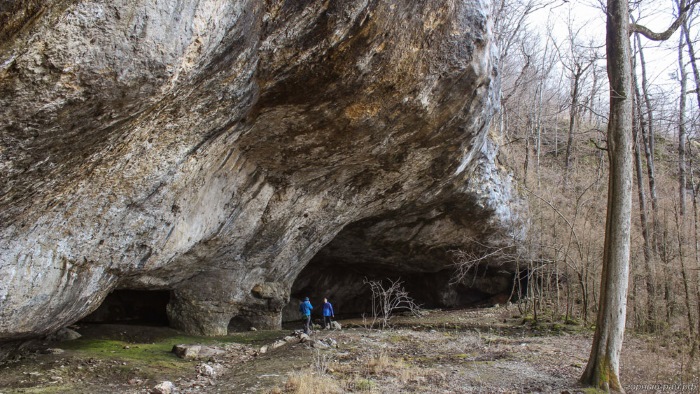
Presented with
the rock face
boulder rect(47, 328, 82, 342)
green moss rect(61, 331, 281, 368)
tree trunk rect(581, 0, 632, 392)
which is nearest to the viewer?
the rock face

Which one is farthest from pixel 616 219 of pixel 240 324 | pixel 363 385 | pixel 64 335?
pixel 240 324

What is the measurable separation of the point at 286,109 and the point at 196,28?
3149 mm

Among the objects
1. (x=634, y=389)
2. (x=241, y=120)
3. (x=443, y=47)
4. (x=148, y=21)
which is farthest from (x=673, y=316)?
(x=148, y=21)

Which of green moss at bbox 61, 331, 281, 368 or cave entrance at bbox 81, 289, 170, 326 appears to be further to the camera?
cave entrance at bbox 81, 289, 170, 326

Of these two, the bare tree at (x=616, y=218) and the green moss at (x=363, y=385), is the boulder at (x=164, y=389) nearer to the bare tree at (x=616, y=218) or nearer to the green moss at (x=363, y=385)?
the green moss at (x=363, y=385)

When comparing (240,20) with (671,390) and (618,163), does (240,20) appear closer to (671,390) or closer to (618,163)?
(618,163)

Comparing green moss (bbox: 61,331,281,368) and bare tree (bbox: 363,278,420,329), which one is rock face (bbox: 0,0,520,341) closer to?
green moss (bbox: 61,331,281,368)

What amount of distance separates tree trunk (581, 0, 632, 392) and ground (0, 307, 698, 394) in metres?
0.48

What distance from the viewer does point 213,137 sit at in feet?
26.7

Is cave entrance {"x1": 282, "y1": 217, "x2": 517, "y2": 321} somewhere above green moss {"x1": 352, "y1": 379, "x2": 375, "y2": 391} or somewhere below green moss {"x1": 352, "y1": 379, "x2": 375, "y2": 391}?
above

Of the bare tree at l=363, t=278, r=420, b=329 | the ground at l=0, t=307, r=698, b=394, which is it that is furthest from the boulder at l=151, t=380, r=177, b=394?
the bare tree at l=363, t=278, r=420, b=329

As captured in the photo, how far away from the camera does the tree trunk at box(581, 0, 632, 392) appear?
6875mm

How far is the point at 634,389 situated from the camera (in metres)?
6.93

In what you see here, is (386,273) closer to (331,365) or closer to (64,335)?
(331,365)
